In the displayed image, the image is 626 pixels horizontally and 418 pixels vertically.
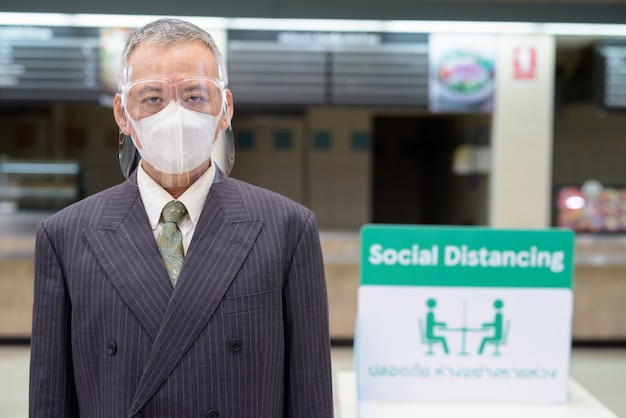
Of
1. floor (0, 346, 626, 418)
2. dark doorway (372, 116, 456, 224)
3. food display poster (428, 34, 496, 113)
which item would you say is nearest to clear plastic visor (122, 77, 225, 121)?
floor (0, 346, 626, 418)

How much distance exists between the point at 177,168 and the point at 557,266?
1411 millimetres

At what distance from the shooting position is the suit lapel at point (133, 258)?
4.15ft

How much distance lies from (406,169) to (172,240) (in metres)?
10.3

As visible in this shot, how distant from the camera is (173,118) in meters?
1.33

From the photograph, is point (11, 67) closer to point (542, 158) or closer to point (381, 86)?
point (381, 86)

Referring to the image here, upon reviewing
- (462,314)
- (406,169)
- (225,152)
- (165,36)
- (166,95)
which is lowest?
(462,314)

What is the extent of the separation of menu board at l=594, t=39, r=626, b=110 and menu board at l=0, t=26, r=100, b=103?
402cm

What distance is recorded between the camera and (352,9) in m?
5.22

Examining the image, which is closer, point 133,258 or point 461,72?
point 133,258

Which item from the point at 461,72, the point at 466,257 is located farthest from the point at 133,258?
the point at 461,72

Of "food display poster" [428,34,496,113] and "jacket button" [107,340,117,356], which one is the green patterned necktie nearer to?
"jacket button" [107,340,117,356]

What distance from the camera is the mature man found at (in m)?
1.27

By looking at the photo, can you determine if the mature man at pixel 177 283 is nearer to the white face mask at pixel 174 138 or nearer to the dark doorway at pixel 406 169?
the white face mask at pixel 174 138

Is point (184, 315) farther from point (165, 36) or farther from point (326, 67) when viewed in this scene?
point (326, 67)
